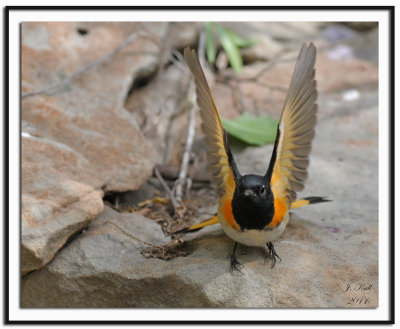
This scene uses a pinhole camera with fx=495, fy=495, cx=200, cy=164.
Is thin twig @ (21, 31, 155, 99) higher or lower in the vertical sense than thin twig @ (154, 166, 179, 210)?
higher

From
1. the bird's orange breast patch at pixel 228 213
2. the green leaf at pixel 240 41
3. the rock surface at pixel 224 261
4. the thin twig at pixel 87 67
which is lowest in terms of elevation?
the rock surface at pixel 224 261

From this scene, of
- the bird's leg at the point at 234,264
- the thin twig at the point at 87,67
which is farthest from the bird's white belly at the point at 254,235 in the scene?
the thin twig at the point at 87,67

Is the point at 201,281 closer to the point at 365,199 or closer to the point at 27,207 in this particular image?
the point at 27,207

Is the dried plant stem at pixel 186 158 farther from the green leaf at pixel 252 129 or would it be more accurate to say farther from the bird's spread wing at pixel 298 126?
the bird's spread wing at pixel 298 126

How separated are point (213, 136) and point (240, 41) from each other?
308 cm

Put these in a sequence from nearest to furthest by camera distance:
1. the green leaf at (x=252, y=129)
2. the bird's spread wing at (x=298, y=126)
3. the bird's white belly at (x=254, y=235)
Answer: the bird's white belly at (x=254, y=235)
the bird's spread wing at (x=298, y=126)
the green leaf at (x=252, y=129)

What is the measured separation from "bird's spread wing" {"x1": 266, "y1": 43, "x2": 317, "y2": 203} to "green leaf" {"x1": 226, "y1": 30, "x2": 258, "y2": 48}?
281 centimetres

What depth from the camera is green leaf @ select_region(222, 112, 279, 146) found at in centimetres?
428

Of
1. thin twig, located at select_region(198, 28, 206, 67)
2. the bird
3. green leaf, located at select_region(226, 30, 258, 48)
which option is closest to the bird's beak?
the bird

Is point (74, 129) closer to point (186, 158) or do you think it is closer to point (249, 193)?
point (186, 158)

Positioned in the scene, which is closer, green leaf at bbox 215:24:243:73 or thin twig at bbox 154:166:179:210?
thin twig at bbox 154:166:179:210

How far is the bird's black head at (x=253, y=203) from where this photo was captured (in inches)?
101

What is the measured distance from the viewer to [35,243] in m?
2.68

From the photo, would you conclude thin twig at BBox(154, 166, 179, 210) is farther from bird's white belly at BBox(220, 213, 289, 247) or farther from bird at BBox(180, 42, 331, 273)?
bird's white belly at BBox(220, 213, 289, 247)
